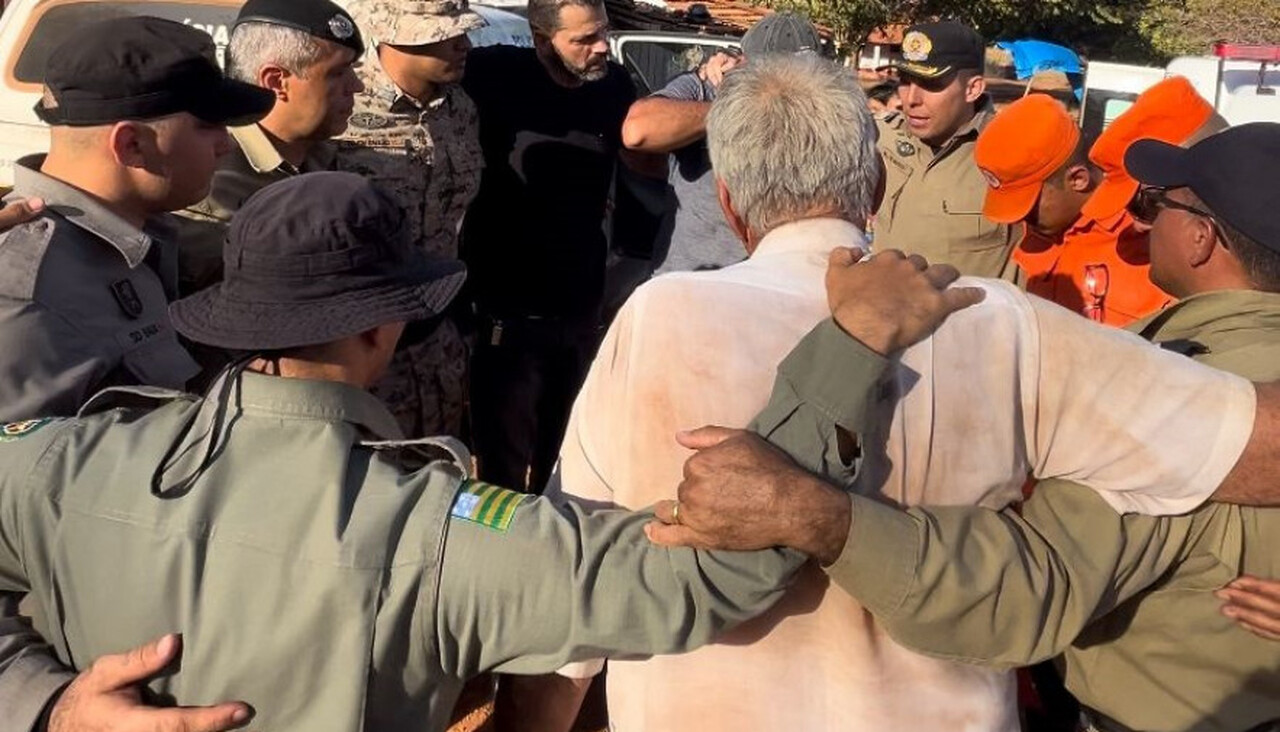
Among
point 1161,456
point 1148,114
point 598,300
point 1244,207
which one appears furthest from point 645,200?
point 1161,456

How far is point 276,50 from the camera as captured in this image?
322 cm

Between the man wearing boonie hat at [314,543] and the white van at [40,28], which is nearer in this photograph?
the man wearing boonie hat at [314,543]

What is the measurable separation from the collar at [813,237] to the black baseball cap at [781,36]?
6.39ft

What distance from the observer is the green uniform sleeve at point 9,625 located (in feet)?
5.34

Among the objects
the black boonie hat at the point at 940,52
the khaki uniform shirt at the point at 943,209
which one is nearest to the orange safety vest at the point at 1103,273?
the khaki uniform shirt at the point at 943,209

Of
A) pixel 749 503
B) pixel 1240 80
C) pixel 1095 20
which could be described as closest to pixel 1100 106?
pixel 1240 80

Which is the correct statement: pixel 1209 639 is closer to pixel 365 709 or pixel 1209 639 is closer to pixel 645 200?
pixel 365 709

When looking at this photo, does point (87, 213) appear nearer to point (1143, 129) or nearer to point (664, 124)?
point (664, 124)

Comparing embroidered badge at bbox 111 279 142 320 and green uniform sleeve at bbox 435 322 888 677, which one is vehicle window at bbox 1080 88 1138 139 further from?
green uniform sleeve at bbox 435 322 888 677

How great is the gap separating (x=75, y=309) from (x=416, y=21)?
5.63ft

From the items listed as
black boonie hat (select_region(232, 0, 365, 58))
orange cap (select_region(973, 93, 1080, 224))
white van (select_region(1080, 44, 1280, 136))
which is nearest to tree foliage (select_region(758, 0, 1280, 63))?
white van (select_region(1080, 44, 1280, 136))

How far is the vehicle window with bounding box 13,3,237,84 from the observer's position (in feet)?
17.2

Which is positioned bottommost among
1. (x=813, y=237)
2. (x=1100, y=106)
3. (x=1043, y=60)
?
(x=1043, y=60)

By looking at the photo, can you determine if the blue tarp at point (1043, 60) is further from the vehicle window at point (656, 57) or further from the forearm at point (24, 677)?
the forearm at point (24, 677)
